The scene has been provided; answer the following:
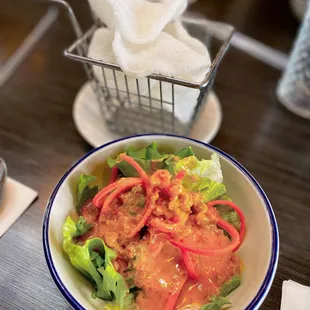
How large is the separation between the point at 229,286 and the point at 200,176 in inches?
7.0

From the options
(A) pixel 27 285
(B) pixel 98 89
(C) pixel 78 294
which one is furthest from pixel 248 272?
(B) pixel 98 89

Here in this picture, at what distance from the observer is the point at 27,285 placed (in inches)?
26.6

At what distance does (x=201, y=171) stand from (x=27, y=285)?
35 centimetres

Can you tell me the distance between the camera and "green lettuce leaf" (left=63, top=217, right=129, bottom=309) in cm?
56

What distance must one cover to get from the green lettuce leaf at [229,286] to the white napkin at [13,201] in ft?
1.34

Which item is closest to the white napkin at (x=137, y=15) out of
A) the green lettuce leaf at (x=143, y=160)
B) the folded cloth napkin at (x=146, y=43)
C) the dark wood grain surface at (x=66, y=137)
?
the folded cloth napkin at (x=146, y=43)

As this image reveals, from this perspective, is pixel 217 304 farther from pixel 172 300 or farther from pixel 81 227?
pixel 81 227

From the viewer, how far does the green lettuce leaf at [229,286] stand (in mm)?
593

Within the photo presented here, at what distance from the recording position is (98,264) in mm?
586

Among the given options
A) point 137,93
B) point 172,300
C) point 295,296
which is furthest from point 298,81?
point 172,300

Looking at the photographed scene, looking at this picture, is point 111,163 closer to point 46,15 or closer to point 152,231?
point 152,231

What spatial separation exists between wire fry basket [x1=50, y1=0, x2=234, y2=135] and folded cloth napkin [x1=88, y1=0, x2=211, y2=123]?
18mm

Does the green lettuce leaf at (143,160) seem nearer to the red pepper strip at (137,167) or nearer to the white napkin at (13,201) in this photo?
the red pepper strip at (137,167)

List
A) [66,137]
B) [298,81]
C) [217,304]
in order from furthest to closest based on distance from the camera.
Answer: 1. [298,81]
2. [66,137]
3. [217,304]
